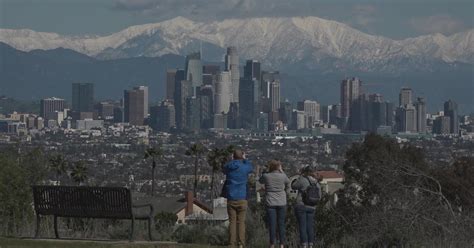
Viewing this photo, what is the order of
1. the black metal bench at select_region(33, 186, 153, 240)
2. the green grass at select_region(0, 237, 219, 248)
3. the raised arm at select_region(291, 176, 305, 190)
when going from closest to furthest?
1. the green grass at select_region(0, 237, 219, 248)
2. the raised arm at select_region(291, 176, 305, 190)
3. the black metal bench at select_region(33, 186, 153, 240)

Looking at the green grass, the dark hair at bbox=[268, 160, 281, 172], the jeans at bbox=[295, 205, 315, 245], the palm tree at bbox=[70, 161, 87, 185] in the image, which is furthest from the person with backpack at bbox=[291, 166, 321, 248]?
the palm tree at bbox=[70, 161, 87, 185]

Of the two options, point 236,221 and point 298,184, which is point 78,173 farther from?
point 236,221

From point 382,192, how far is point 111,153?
13559 centimetres

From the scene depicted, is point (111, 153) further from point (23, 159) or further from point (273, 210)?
point (273, 210)

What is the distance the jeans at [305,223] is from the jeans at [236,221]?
2.43 feet

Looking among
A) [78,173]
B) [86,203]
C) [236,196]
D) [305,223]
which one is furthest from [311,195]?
[78,173]

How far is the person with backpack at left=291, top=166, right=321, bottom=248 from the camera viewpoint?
15922 mm

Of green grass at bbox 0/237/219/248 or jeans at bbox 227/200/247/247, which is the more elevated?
jeans at bbox 227/200/247/247

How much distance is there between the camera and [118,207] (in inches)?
650

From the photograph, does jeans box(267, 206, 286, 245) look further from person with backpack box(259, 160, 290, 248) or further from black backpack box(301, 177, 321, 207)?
black backpack box(301, 177, 321, 207)

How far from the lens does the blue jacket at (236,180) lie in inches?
620

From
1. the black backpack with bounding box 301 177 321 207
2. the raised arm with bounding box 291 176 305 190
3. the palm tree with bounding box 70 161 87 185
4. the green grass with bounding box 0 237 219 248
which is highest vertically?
the raised arm with bounding box 291 176 305 190

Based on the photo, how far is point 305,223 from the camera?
16.0 meters

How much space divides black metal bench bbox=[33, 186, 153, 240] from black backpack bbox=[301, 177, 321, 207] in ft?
6.79
